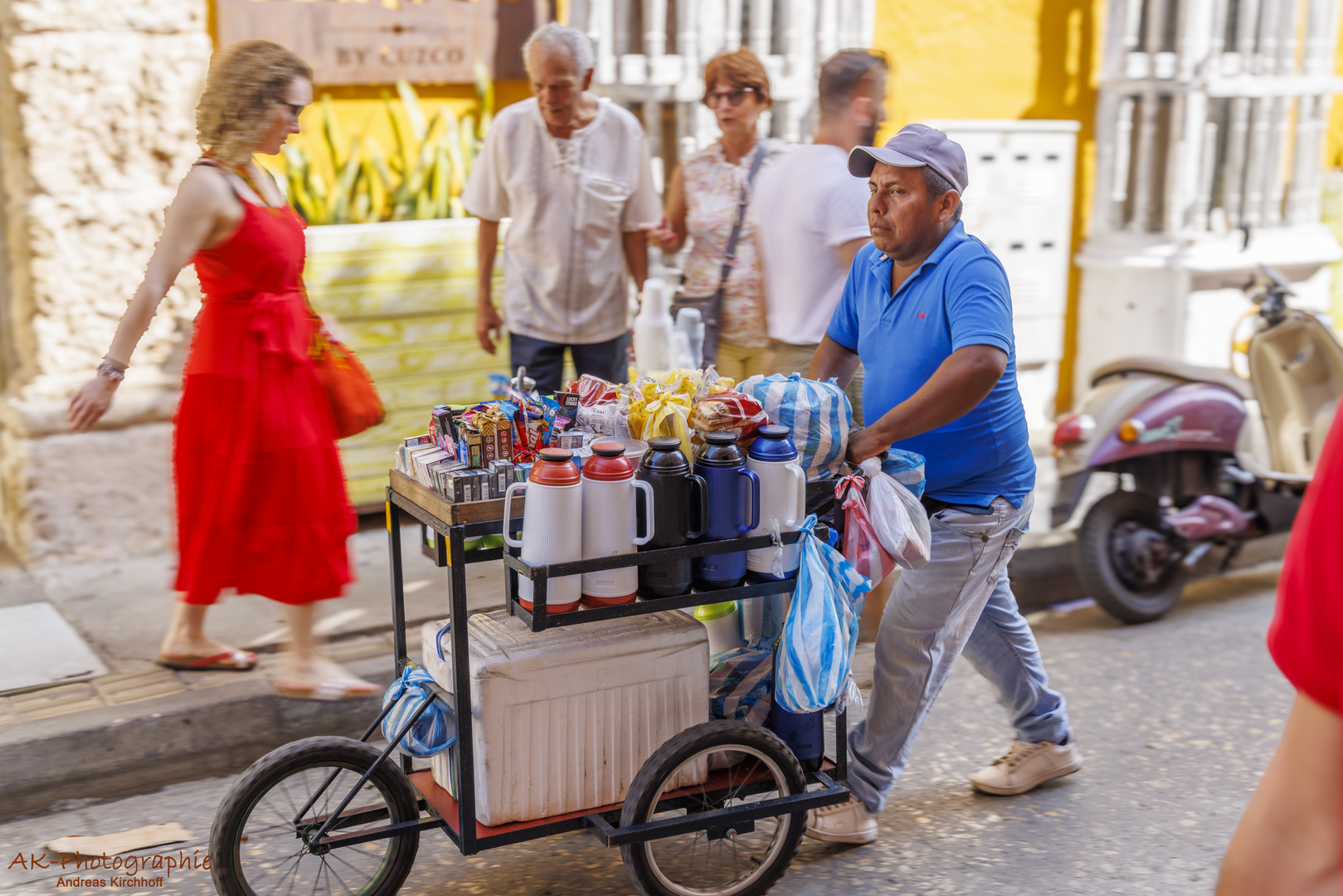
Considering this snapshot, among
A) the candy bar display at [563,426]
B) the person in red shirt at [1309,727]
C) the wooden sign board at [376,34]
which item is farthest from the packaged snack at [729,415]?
the wooden sign board at [376,34]

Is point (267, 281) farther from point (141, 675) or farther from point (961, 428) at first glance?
point (961, 428)

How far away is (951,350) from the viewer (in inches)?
123

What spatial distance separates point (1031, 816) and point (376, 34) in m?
4.16

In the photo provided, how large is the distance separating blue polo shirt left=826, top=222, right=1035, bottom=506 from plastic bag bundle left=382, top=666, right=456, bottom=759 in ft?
4.20

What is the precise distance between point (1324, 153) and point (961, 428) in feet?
20.8

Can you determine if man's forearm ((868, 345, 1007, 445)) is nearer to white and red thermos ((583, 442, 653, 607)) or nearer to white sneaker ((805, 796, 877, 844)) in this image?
white and red thermos ((583, 442, 653, 607))

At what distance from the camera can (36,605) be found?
4.62 m

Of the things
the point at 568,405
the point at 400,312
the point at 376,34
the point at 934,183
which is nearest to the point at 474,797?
the point at 568,405

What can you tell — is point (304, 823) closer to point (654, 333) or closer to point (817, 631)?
point (817, 631)

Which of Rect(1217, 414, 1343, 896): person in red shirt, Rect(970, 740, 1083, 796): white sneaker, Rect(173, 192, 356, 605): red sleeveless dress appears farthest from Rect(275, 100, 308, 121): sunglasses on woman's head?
Rect(1217, 414, 1343, 896): person in red shirt

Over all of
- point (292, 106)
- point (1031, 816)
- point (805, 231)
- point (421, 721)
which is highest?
point (292, 106)

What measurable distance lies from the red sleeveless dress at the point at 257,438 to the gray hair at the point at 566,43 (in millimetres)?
1134

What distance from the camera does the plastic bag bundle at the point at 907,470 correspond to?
3.08 meters

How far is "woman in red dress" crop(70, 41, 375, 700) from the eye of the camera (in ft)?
11.3
